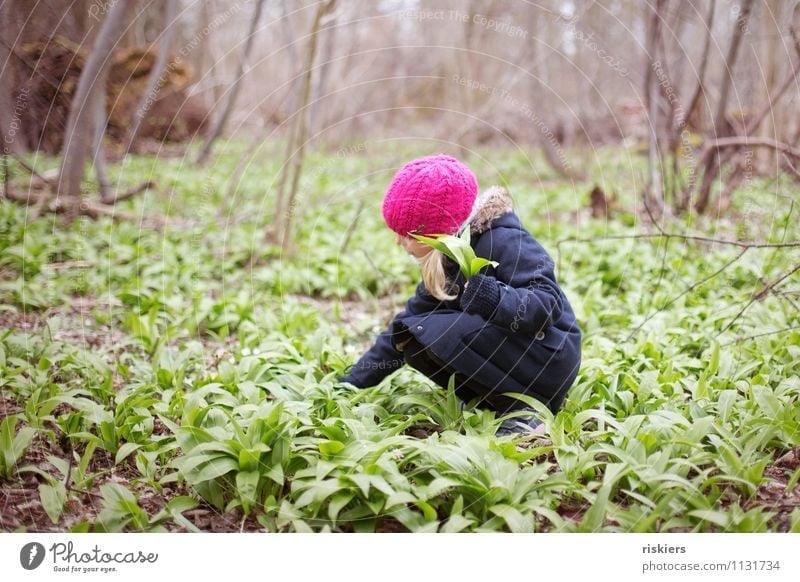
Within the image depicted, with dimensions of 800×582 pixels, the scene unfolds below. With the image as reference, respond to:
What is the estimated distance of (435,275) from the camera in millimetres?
2693

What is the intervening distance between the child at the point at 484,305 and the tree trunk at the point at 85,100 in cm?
434

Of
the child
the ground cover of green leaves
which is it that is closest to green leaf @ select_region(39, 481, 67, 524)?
the ground cover of green leaves

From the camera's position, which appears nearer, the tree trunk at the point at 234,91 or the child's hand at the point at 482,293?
the child's hand at the point at 482,293

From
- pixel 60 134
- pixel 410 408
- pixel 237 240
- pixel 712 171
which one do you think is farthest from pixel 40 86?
pixel 712 171

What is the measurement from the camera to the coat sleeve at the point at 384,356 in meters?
2.86

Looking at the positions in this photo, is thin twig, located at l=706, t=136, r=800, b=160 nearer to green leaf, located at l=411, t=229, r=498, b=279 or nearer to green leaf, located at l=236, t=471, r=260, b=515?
green leaf, located at l=411, t=229, r=498, b=279

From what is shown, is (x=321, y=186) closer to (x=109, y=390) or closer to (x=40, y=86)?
(x=40, y=86)

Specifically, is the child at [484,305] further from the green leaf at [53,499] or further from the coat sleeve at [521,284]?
the green leaf at [53,499]

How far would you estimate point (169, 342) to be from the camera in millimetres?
3861

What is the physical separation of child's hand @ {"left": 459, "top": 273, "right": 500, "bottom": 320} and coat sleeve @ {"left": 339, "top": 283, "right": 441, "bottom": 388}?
369 millimetres

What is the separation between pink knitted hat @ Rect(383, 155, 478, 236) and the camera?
262 centimetres

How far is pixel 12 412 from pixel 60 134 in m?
7.24
